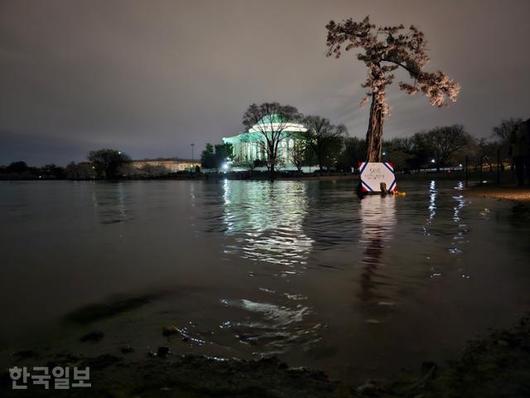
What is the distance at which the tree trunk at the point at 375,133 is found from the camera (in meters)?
26.9

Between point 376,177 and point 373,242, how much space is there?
1714 cm

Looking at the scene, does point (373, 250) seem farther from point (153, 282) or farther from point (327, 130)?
point (327, 130)

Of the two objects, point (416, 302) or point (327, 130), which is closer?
point (416, 302)

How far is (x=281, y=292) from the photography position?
17.1 feet

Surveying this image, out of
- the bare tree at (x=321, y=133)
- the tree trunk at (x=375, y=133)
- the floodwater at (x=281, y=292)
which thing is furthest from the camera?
the bare tree at (x=321, y=133)

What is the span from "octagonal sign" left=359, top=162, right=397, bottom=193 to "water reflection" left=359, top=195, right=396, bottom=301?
→ 9.41 meters

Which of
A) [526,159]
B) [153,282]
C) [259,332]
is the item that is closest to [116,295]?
[153,282]

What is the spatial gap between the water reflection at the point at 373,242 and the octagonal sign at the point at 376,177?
30.9ft

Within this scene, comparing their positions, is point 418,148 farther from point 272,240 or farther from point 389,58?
point 272,240

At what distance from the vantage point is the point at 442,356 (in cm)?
332

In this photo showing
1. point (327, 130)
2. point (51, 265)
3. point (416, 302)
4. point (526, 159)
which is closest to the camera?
point (416, 302)

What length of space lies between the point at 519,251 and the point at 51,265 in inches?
345

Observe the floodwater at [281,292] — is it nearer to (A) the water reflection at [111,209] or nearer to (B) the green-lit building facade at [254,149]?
(A) the water reflection at [111,209]

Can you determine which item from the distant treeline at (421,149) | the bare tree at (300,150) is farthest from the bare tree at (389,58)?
the bare tree at (300,150)
